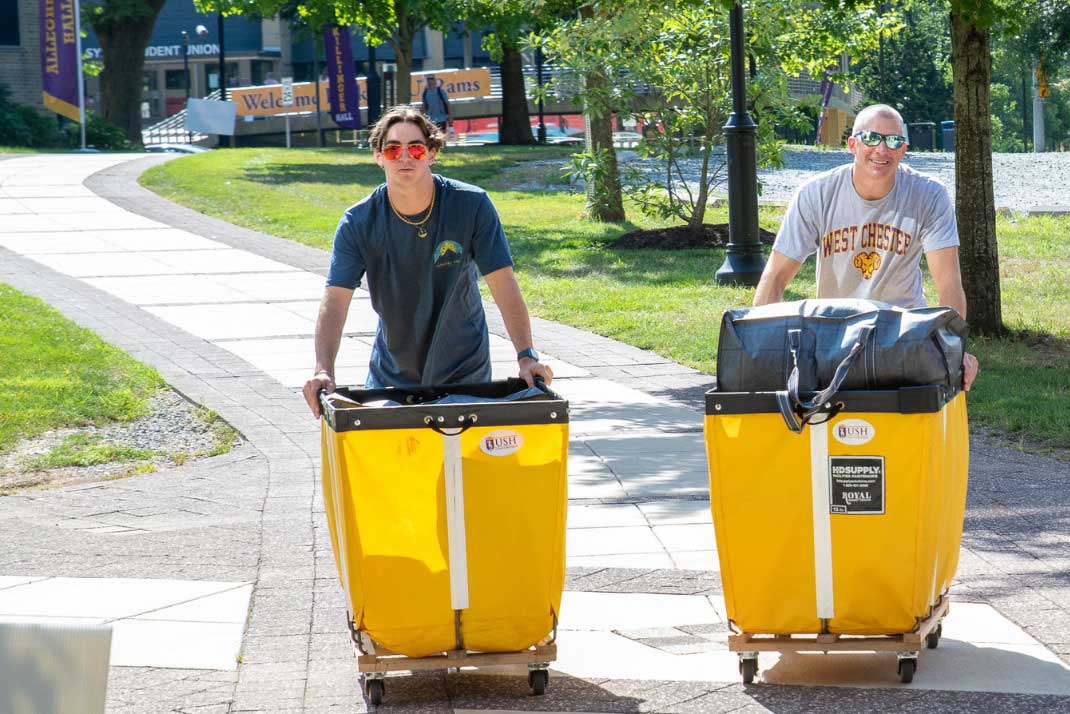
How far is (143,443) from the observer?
27.9ft

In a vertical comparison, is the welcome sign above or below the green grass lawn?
above

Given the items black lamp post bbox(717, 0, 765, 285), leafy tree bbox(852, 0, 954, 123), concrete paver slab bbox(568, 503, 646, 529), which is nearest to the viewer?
concrete paver slab bbox(568, 503, 646, 529)

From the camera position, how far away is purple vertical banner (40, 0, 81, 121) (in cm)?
3794

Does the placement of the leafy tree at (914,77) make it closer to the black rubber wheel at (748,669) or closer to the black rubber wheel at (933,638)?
the black rubber wheel at (933,638)

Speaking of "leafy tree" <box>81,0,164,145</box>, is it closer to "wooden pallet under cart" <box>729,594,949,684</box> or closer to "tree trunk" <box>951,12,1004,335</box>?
"tree trunk" <box>951,12,1004,335</box>

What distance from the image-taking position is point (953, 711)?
4.09 metres

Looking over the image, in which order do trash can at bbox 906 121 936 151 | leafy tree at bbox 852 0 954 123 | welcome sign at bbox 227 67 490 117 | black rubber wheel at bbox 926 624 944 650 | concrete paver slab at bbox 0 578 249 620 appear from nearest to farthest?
1. black rubber wheel at bbox 926 624 944 650
2. concrete paver slab at bbox 0 578 249 620
3. trash can at bbox 906 121 936 151
4. welcome sign at bbox 227 67 490 117
5. leafy tree at bbox 852 0 954 123

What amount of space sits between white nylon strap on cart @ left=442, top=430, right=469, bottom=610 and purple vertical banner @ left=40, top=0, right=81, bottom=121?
3625 cm

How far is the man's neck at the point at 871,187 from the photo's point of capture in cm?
477

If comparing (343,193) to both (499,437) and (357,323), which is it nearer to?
(357,323)

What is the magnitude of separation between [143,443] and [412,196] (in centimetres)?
453

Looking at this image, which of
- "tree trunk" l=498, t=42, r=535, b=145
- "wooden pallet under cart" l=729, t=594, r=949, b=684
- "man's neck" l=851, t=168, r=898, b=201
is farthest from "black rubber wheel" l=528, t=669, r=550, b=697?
"tree trunk" l=498, t=42, r=535, b=145

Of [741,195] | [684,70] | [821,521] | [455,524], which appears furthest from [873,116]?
[684,70]

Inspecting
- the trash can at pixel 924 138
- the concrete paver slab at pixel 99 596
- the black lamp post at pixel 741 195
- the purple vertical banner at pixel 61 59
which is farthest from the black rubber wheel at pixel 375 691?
the trash can at pixel 924 138
